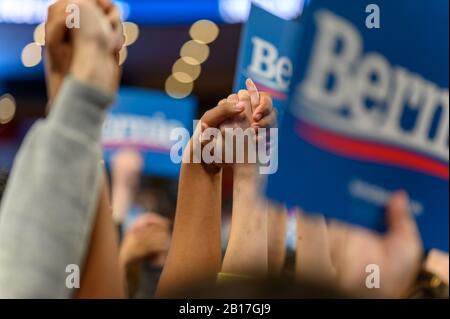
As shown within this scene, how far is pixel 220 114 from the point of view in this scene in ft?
3.96

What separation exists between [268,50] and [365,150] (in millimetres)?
322

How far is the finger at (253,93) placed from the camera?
4.09 ft

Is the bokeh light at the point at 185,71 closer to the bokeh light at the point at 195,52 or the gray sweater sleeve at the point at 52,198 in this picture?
the bokeh light at the point at 195,52

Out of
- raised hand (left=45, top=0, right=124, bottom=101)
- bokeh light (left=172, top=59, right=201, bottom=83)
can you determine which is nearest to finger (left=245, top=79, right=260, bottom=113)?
raised hand (left=45, top=0, right=124, bottom=101)

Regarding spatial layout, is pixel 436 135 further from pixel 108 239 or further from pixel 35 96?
pixel 35 96

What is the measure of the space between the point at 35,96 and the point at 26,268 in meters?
8.30

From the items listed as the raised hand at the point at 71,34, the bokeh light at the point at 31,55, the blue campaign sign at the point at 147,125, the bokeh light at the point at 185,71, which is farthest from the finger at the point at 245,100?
the bokeh light at the point at 185,71

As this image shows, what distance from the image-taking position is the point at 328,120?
3.89 ft

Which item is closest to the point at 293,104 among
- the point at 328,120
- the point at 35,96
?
the point at 328,120

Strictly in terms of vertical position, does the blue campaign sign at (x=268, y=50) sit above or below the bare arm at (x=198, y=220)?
above

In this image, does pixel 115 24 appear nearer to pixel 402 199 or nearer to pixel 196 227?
pixel 196 227

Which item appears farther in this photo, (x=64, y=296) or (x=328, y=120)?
(x=328, y=120)

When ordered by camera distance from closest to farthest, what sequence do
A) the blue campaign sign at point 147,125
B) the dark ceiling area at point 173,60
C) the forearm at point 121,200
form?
the forearm at point 121,200 → the blue campaign sign at point 147,125 → the dark ceiling area at point 173,60

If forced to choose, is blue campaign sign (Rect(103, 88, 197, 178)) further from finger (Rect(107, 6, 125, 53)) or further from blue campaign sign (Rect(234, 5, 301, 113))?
finger (Rect(107, 6, 125, 53))
